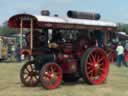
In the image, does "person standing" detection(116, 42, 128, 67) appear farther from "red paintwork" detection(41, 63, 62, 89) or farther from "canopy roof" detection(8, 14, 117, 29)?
"red paintwork" detection(41, 63, 62, 89)

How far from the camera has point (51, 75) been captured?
43.4 feet

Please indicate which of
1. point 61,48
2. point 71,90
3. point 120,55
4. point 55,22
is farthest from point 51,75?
point 120,55

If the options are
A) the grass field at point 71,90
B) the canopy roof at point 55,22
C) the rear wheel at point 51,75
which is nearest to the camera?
the grass field at point 71,90

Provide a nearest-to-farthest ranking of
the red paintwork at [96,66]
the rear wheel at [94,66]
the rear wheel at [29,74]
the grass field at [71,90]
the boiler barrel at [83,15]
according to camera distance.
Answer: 1. the grass field at [71,90]
2. the rear wheel at [94,66]
3. the rear wheel at [29,74]
4. the red paintwork at [96,66]
5. the boiler barrel at [83,15]

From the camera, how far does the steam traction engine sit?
43.4 feet

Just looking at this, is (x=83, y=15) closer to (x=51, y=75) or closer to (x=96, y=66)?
(x=96, y=66)

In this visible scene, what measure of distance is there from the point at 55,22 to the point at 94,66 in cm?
207

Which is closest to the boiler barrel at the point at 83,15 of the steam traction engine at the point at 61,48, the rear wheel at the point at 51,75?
the steam traction engine at the point at 61,48

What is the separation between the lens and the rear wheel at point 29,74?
14.0 metres

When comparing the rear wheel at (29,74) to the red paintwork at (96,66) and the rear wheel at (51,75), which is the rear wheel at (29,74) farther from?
the red paintwork at (96,66)

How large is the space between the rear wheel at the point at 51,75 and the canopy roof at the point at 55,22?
47.0 inches

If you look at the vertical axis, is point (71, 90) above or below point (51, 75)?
below

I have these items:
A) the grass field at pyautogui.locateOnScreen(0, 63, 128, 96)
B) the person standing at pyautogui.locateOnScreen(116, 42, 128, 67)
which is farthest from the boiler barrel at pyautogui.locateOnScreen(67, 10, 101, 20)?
the person standing at pyautogui.locateOnScreen(116, 42, 128, 67)

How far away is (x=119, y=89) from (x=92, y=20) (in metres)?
2.68
